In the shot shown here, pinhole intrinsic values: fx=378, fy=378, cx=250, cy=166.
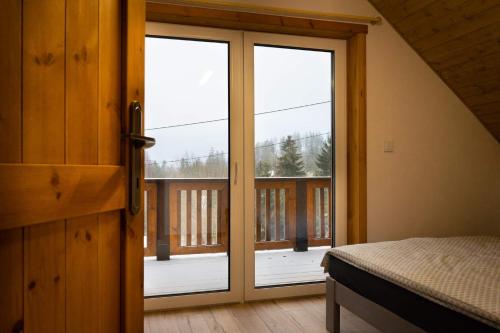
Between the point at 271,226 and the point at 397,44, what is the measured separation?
6.04 feet

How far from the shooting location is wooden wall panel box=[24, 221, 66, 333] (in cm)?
71

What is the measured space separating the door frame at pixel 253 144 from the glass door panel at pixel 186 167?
16 centimetres

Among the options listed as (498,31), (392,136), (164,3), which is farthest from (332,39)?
(164,3)

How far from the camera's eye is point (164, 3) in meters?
2.59

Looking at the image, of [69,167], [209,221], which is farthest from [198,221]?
[69,167]

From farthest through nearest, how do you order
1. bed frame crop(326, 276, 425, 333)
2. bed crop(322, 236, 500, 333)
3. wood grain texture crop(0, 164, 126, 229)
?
1. bed frame crop(326, 276, 425, 333)
2. bed crop(322, 236, 500, 333)
3. wood grain texture crop(0, 164, 126, 229)

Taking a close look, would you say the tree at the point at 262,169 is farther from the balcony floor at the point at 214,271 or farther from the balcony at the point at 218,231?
the balcony floor at the point at 214,271

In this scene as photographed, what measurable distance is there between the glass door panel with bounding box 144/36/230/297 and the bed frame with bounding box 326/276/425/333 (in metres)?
0.90

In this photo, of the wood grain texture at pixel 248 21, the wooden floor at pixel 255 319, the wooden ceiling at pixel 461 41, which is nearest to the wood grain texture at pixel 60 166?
the wooden floor at pixel 255 319

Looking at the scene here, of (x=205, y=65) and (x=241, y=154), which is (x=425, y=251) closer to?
(x=241, y=154)

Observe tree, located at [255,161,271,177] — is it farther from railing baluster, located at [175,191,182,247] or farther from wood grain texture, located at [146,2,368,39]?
wood grain texture, located at [146,2,368,39]

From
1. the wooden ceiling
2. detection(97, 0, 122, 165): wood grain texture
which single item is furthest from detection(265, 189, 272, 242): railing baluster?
detection(97, 0, 122, 165): wood grain texture

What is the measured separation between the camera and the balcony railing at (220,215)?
2.92 meters

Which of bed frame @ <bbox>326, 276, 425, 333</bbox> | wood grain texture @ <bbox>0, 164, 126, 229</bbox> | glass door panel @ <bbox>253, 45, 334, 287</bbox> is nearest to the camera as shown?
wood grain texture @ <bbox>0, 164, 126, 229</bbox>
